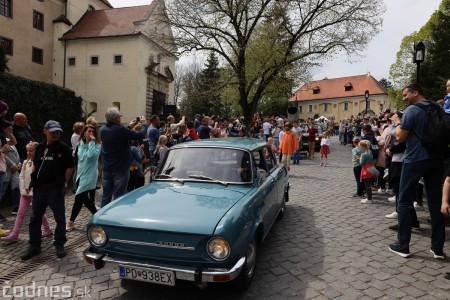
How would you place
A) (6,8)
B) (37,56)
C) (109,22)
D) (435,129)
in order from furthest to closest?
1. (109,22)
2. (37,56)
3. (6,8)
4. (435,129)

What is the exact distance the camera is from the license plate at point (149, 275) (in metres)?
3.22

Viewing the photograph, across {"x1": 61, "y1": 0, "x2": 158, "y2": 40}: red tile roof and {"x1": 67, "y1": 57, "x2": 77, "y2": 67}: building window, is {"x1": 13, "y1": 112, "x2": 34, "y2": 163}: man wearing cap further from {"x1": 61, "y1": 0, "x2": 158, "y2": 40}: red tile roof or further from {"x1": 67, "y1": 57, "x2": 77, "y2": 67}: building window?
{"x1": 67, "y1": 57, "x2": 77, "y2": 67}: building window

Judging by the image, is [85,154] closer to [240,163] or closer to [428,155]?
[240,163]

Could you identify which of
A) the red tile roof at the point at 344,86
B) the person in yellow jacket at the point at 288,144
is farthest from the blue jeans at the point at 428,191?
the red tile roof at the point at 344,86

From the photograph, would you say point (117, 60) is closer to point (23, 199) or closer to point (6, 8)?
point (6, 8)

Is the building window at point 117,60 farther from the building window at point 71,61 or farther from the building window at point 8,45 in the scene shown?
the building window at point 8,45

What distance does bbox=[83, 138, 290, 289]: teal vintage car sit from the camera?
3.23m

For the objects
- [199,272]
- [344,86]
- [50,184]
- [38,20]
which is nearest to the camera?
[199,272]

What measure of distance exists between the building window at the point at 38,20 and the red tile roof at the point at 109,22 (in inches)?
94.5

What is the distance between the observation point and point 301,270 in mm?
4324

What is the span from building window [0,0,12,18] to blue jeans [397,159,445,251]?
124 feet

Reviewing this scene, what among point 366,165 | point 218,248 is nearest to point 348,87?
point 366,165

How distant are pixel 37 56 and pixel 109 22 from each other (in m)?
8.82

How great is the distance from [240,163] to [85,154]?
2898 mm
